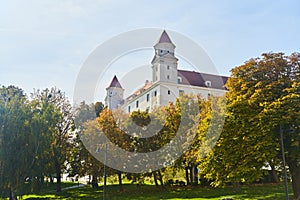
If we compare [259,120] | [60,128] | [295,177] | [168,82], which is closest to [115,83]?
[168,82]

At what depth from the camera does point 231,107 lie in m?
18.0

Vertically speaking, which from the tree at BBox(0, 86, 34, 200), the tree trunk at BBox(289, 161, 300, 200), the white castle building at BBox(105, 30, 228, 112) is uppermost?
the white castle building at BBox(105, 30, 228, 112)

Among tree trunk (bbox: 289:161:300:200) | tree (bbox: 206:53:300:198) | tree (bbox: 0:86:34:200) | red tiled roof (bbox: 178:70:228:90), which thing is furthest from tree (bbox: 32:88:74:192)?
red tiled roof (bbox: 178:70:228:90)

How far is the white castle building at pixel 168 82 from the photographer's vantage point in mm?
55656

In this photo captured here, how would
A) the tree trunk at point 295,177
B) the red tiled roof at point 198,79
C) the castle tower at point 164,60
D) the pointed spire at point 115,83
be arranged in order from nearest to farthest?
the tree trunk at point 295,177, the castle tower at point 164,60, the red tiled roof at point 198,79, the pointed spire at point 115,83

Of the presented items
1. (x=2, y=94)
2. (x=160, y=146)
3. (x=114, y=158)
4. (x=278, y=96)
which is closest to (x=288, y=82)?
(x=278, y=96)

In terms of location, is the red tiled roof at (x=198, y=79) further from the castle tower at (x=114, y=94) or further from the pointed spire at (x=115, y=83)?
the pointed spire at (x=115, y=83)

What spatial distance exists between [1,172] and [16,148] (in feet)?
5.91

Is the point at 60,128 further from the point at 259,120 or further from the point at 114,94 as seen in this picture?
the point at 114,94

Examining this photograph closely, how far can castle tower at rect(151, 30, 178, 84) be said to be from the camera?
55.6 meters

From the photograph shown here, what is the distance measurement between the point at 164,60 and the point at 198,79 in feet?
29.4

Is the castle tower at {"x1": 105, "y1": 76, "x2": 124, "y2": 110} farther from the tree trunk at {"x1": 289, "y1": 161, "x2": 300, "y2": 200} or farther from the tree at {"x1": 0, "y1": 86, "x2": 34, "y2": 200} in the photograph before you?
the tree trunk at {"x1": 289, "y1": 161, "x2": 300, "y2": 200}

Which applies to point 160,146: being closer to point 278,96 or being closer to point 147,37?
point 147,37

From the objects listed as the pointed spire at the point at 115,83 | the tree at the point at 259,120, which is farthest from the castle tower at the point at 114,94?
the tree at the point at 259,120
